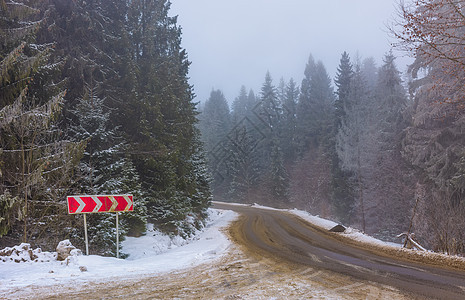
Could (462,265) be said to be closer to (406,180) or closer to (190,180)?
(190,180)

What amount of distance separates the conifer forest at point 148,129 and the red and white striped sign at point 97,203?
125 centimetres

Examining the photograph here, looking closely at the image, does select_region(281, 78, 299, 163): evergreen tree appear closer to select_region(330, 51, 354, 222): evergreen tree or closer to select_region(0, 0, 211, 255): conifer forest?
select_region(330, 51, 354, 222): evergreen tree

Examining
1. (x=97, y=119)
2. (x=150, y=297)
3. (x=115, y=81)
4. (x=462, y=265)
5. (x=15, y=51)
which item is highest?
(x=115, y=81)

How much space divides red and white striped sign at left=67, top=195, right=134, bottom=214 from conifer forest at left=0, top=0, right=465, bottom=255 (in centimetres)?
125

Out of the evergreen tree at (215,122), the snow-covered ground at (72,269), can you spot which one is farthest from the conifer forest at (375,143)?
the snow-covered ground at (72,269)

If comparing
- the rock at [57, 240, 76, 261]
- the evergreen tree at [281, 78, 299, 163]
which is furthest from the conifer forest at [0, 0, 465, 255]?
the evergreen tree at [281, 78, 299, 163]

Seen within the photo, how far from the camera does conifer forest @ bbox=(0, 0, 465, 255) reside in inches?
308

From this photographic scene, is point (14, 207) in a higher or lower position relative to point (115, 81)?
lower

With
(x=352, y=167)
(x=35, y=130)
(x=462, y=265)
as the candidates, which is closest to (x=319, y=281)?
(x=462, y=265)

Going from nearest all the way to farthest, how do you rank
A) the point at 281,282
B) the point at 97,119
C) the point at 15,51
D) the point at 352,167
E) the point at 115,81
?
the point at 281,282
the point at 15,51
the point at 97,119
the point at 115,81
the point at 352,167

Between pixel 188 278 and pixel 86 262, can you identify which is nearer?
pixel 188 278

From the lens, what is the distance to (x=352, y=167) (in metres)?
26.8

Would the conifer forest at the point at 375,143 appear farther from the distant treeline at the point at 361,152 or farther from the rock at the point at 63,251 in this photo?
the rock at the point at 63,251

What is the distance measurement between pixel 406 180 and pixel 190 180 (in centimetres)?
1730
